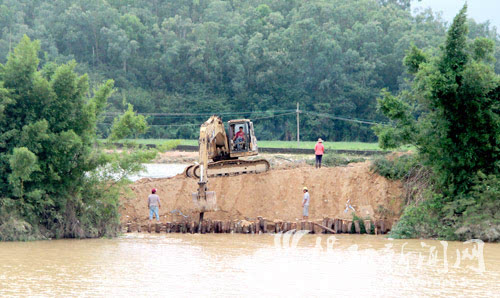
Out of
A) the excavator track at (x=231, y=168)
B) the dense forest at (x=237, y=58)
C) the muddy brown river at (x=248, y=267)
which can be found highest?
the dense forest at (x=237, y=58)

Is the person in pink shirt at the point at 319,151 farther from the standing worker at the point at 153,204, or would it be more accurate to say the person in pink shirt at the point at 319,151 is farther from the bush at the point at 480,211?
the bush at the point at 480,211

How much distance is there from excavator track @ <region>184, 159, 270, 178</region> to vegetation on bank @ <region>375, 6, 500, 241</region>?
7.51m

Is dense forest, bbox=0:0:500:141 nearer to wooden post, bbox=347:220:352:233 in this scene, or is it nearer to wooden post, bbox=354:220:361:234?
wooden post, bbox=347:220:352:233

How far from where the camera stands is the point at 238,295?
1553cm

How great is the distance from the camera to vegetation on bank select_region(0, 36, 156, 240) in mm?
22875

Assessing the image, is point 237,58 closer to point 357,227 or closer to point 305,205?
point 305,205

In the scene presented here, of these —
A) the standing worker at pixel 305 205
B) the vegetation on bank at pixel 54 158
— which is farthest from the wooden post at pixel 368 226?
the vegetation on bank at pixel 54 158

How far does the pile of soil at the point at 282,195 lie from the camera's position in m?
28.9

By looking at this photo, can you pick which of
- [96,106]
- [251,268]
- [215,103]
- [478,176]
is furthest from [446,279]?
[215,103]

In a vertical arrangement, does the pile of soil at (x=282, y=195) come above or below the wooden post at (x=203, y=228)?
above

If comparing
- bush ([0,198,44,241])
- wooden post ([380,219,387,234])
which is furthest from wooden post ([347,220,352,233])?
bush ([0,198,44,241])

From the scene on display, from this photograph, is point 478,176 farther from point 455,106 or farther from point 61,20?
point 61,20

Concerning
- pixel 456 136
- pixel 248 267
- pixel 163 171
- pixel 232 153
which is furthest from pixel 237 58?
pixel 248 267

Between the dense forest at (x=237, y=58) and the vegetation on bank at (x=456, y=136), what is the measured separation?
5866 centimetres
